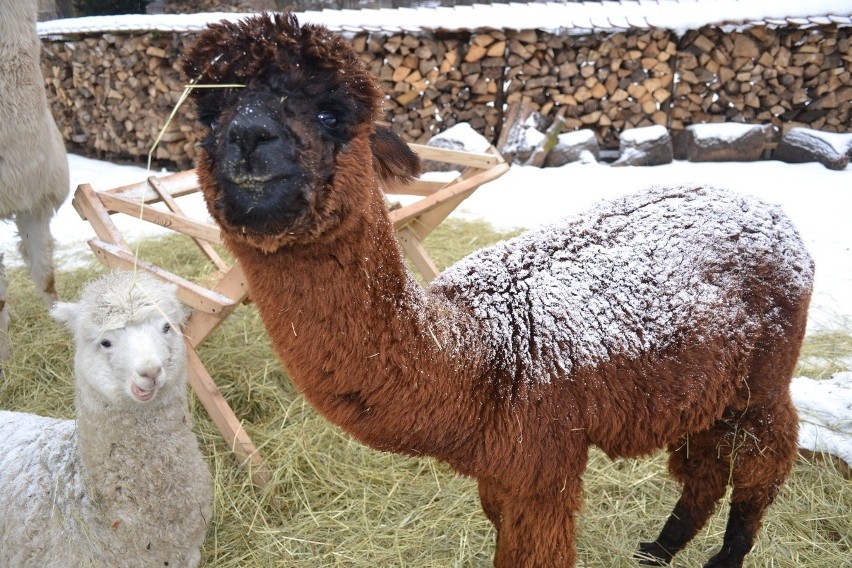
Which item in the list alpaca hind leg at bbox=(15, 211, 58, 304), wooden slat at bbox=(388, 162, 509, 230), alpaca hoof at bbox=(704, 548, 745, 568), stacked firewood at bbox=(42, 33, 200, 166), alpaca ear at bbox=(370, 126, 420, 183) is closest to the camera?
alpaca ear at bbox=(370, 126, 420, 183)

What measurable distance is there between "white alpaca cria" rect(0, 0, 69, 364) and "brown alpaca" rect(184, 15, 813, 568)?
268 cm

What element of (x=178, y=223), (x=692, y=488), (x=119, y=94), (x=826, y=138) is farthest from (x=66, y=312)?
(x=826, y=138)

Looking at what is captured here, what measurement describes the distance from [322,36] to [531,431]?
1.06 metres

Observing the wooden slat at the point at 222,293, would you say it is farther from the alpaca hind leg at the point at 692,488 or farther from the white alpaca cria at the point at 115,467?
the alpaca hind leg at the point at 692,488

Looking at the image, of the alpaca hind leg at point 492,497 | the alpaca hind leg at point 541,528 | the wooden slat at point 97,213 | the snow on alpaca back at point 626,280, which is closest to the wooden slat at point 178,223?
the wooden slat at point 97,213

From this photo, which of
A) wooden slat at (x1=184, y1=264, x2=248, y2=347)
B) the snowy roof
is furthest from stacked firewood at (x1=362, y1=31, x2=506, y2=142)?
wooden slat at (x1=184, y1=264, x2=248, y2=347)

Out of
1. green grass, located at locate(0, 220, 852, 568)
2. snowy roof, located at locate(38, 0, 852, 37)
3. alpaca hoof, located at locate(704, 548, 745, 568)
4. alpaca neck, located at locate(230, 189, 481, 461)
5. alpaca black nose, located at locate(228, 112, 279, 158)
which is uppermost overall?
snowy roof, located at locate(38, 0, 852, 37)

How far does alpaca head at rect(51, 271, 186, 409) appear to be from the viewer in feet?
5.94

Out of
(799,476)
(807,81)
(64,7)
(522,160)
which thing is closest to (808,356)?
(799,476)

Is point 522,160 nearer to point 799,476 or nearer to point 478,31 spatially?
point 478,31

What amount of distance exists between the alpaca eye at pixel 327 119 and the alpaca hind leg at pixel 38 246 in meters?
3.23

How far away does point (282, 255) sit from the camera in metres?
1.31

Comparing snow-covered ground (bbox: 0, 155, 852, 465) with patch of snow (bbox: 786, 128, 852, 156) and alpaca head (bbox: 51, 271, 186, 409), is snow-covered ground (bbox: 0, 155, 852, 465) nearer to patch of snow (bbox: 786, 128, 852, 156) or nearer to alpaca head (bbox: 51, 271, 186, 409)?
patch of snow (bbox: 786, 128, 852, 156)

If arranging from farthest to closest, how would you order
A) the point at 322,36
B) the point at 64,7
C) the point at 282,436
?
the point at 64,7 → the point at 282,436 → the point at 322,36
